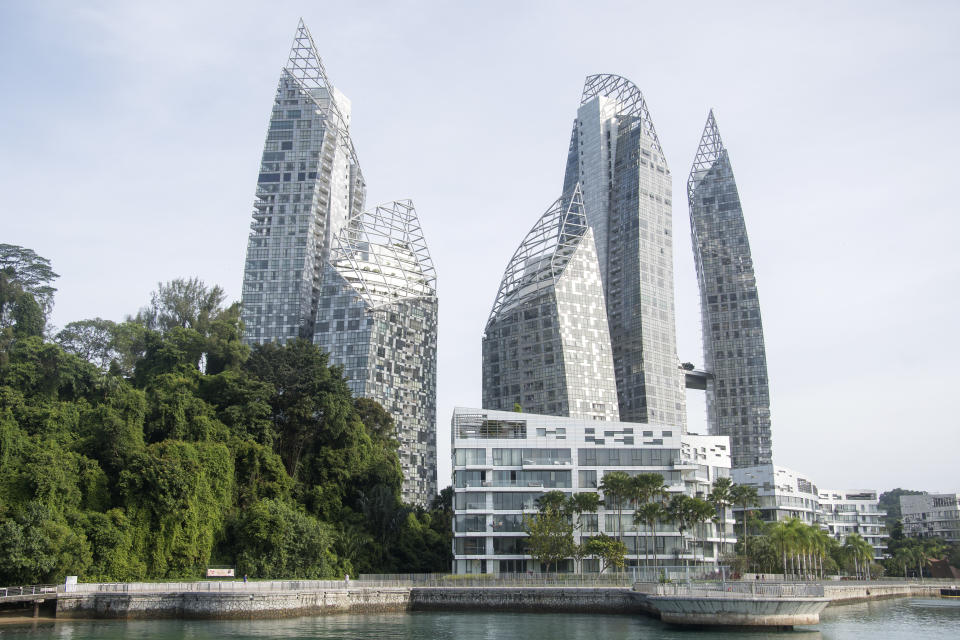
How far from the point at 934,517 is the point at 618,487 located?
125851 mm

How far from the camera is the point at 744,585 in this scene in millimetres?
77062

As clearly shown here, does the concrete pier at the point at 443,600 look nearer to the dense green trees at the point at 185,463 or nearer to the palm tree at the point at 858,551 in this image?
the dense green trees at the point at 185,463

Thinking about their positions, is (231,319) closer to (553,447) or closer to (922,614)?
(553,447)

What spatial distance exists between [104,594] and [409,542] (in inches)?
1752

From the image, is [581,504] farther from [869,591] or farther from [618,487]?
[869,591]

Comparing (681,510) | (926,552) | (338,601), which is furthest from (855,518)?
(338,601)

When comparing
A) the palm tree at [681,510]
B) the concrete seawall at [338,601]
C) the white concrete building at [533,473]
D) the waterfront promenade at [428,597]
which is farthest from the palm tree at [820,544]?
the concrete seawall at [338,601]

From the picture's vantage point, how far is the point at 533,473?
11262 centimetres

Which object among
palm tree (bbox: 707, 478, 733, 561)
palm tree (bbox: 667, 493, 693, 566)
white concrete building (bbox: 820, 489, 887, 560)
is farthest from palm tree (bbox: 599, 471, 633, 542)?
white concrete building (bbox: 820, 489, 887, 560)

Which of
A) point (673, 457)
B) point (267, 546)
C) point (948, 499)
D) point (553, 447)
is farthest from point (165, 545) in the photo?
point (948, 499)

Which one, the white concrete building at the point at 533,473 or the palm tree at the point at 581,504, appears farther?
the white concrete building at the point at 533,473

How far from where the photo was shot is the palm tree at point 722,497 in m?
116

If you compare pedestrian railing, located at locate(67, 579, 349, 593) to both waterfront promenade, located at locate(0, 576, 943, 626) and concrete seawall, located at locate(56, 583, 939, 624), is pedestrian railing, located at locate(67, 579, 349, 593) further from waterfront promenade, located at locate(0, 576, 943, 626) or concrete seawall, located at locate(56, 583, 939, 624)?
concrete seawall, located at locate(56, 583, 939, 624)

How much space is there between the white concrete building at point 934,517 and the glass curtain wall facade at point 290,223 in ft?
461
